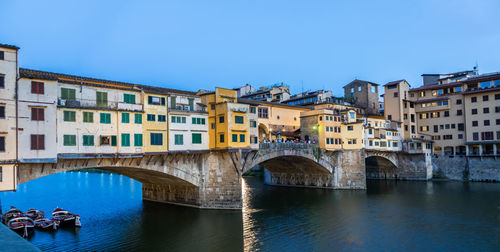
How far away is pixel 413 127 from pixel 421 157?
26.8 feet

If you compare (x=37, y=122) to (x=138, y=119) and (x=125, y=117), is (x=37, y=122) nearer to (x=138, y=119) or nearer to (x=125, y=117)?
(x=125, y=117)

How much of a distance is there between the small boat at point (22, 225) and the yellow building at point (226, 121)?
19795mm

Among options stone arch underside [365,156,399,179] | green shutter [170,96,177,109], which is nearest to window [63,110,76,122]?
green shutter [170,96,177,109]

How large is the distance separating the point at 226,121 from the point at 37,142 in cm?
1957

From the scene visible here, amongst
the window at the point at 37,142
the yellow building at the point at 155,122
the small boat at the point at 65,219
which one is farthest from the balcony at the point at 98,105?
the small boat at the point at 65,219

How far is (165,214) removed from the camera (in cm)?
4134

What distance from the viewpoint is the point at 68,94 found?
31.9 metres

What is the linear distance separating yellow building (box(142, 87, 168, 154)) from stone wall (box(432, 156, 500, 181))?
59.8m

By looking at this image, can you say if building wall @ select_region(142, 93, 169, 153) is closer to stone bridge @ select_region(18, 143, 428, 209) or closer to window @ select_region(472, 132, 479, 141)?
stone bridge @ select_region(18, 143, 428, 209)

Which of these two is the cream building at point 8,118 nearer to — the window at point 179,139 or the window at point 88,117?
the window at point 88,117

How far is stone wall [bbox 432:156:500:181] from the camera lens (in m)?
66.7

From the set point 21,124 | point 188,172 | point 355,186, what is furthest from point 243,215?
point 355,186

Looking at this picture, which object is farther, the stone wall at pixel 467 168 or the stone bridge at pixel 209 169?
the stone wall at pixel 467 168

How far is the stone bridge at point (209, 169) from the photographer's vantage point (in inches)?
1352
